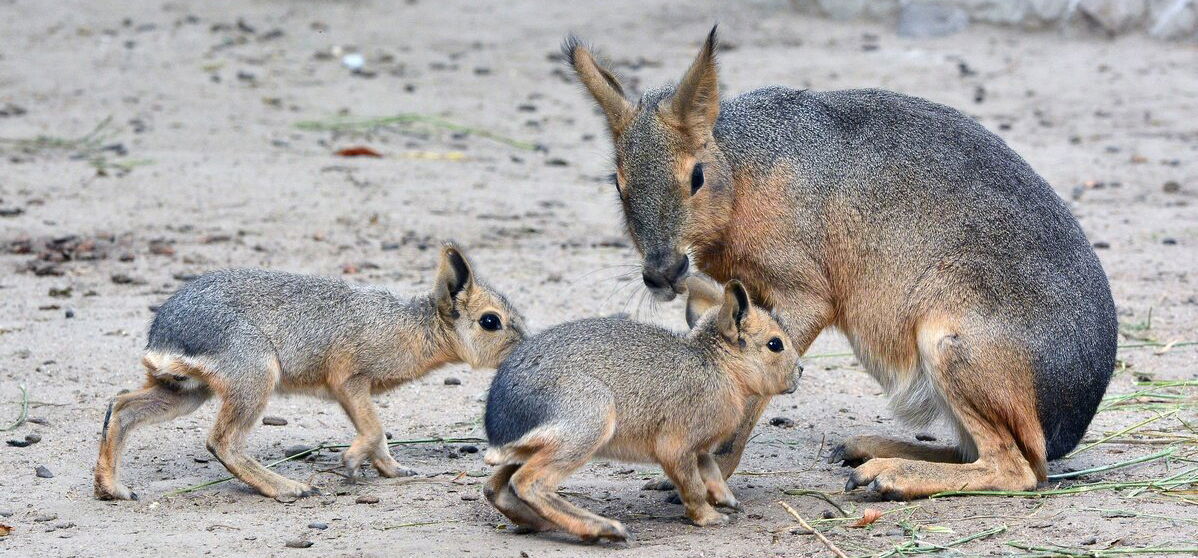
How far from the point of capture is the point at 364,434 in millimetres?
5105

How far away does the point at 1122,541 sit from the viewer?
13.9ft

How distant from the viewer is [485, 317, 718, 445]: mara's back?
438cm

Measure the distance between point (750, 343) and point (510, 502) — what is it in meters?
0.96

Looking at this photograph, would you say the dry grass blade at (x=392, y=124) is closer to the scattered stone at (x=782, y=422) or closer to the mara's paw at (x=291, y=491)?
the scattered stone at (x=782, y=422)

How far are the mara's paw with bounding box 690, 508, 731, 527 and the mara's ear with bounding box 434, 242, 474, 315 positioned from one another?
4.26 ft

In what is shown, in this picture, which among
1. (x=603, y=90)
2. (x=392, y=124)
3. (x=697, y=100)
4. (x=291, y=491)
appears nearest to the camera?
(x=291, y=491)

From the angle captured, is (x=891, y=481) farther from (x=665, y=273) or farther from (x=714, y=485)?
(x=665, y=273)

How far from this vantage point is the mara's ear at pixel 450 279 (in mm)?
5262

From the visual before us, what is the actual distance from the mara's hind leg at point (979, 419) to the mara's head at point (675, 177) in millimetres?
857

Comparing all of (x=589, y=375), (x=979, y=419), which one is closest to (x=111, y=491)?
(x=589, y=375)

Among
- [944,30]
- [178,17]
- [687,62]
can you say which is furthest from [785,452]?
[178,17]

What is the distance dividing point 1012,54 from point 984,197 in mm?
8451

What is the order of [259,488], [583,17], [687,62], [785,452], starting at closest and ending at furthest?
[259,488], [785,452], [687,62], [583,17]

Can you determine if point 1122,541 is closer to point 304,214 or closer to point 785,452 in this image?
point 785,452
